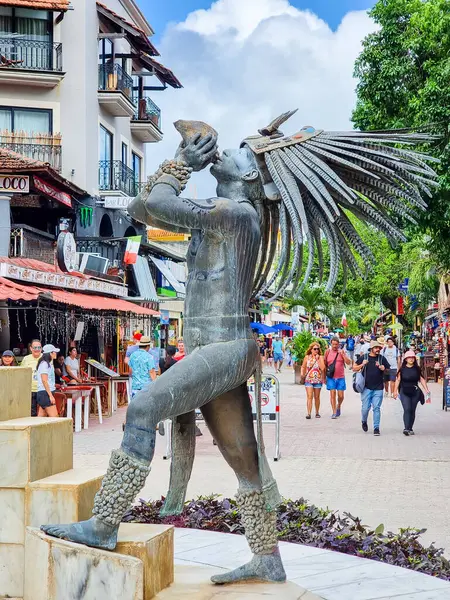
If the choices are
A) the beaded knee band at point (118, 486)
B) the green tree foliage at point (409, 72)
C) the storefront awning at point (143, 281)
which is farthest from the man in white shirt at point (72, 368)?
the beaded knee band at point (118, 486)

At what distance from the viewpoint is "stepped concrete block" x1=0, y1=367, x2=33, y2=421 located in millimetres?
5109

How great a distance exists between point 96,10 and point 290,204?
27.4 metres

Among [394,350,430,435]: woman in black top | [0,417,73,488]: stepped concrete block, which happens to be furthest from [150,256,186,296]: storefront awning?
[0,417,73,488]: stepped concrete block

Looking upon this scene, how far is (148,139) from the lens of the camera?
35.9 metres

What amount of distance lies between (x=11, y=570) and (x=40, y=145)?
2411cm

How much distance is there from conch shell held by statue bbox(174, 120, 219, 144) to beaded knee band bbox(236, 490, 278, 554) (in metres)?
1.94

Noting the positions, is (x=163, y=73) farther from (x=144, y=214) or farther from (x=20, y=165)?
(x=144, y=214)

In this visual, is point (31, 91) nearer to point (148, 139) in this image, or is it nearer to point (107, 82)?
point (107, 82)

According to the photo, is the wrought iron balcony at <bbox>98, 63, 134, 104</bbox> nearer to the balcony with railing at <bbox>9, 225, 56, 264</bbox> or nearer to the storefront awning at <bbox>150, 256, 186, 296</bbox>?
the balcony with railing at <bbox>9, 225, 56, 264</bbox>

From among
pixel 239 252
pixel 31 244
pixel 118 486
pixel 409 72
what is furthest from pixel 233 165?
pixel 31 244

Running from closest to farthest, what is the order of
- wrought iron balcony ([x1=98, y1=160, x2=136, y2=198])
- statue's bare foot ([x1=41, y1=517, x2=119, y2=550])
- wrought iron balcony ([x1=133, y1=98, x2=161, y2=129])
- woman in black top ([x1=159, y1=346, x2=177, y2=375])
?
statue's bare foot ([x1=41, y1=517, x2=119, y2=550]) < woman in black top ([x1=159, y1=346, x2=177, y2=375]) < wrought iron balcony ([x1=98, y1=160, x2=136, y2=198]) < wrought iron balcony ([x1=133, y1=98, x2=161, y2=129])

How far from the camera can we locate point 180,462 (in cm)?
478

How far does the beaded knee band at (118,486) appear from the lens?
4.29 m

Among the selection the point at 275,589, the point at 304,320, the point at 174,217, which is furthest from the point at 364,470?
the point at 304,320
